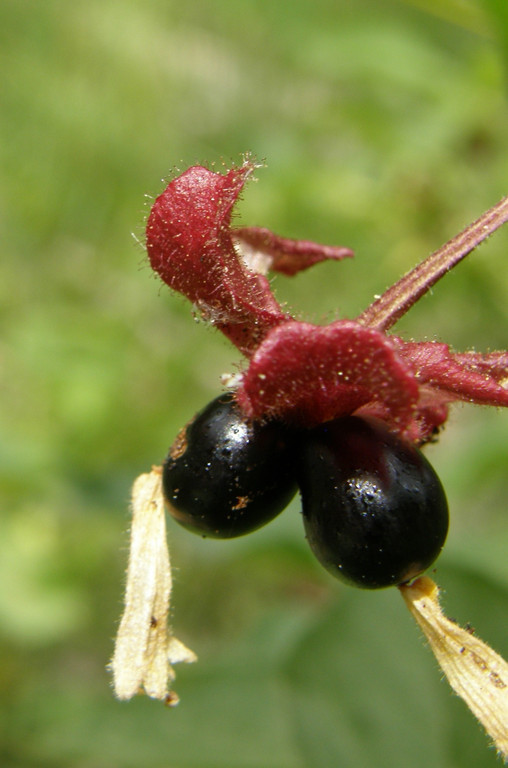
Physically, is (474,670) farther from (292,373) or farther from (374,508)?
(292,373)

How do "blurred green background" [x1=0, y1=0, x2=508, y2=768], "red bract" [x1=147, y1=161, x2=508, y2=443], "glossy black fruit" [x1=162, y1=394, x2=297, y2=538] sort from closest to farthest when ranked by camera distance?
"red bract" [x1=147, y1=161, x2=508, y2=443] → "glossy black fruit" [x1=162, y1=394, x2=297, y2=538] → "blurred green background" [x1=0, y1=0, x2=508, y2=768]

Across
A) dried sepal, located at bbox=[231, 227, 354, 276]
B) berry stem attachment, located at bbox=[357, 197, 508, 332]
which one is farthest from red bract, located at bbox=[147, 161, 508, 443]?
dried sepal, located at bbox=[231, 227, 354, 276]

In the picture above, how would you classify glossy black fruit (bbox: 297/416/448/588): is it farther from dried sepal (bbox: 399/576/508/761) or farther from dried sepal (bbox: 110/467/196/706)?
dried sepal (bbox: 110/467/196/706)

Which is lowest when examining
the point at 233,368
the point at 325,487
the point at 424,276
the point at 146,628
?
the point at 146,628

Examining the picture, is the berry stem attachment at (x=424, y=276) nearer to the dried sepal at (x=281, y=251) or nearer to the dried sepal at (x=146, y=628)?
the dried sepal at (x=281, y=251)

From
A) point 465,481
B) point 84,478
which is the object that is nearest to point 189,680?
point 84,478

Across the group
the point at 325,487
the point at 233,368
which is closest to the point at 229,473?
the point at 325,487

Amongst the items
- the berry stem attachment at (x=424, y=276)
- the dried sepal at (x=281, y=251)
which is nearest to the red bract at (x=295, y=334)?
the berry stem attachment at (x=424, y=276)

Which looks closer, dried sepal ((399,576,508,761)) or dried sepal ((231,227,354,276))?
dried sepal ((399,576,508,761))
